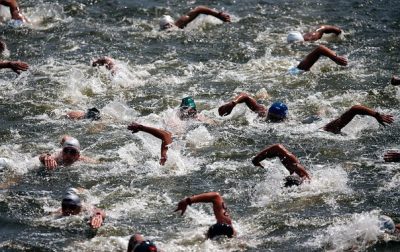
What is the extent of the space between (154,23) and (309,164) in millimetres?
9358

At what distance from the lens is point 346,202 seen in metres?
13.7

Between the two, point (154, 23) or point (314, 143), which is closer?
point (314, 143)

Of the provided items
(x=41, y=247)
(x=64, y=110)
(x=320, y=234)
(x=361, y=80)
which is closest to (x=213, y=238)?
(x=320, y=234)

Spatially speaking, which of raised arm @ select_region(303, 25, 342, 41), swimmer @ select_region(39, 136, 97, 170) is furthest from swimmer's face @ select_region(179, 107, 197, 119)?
raised arm @ select_region(303, 25, 342, 41)

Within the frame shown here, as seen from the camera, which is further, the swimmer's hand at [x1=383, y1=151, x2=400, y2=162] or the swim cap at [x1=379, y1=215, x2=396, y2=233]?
the swimmer's hand at [x1=383, y1=151, x2=400, y2=162]

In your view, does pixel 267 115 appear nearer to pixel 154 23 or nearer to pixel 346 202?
pixel 346 202

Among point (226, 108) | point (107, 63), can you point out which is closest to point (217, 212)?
point (226, 108)

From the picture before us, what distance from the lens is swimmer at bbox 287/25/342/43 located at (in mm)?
21484

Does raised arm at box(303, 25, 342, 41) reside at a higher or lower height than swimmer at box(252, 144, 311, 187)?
lower

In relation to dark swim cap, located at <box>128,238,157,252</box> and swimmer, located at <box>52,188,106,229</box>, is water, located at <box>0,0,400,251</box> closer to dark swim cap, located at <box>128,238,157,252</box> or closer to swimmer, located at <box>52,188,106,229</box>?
swimmer, located at <box>52,188,106,229</box>

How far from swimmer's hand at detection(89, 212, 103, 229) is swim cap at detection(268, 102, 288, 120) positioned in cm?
524

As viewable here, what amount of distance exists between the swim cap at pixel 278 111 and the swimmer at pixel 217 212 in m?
4.38

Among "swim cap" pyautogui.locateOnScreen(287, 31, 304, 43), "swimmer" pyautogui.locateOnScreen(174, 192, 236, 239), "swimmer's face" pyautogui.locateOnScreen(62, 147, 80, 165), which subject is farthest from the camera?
"swim cap" pyautogui.locateOnScreen(287, 31, 304, 43)

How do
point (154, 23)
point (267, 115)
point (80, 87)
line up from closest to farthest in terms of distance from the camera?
point (267, 115) → point (80, 87) → point (154, 23)
